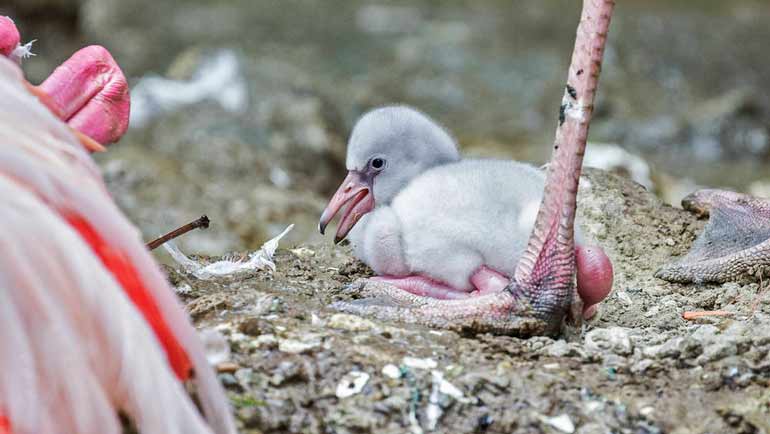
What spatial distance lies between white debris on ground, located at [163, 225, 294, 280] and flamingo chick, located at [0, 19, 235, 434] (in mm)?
817

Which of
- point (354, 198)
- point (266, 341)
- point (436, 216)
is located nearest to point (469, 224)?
point (436, 216)

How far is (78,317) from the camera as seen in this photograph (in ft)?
5.89

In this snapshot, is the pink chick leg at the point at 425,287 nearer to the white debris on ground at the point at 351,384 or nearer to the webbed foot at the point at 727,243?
the white debris on ground at the point at 351,384

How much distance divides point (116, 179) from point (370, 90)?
299 centimetres

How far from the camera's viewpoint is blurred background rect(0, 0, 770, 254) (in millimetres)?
5789

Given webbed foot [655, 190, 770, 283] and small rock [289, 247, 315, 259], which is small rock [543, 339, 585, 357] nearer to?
webbed foot [655, 190, 770, 283]

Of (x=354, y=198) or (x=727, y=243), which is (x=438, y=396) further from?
(x=727, y=243)

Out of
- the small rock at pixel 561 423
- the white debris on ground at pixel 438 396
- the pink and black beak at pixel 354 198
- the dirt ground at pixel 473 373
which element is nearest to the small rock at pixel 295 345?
the dirt ground at pixel 473 373

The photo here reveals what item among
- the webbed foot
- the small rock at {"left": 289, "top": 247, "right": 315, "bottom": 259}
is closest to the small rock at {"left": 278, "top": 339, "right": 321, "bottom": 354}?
the small rock at {"left": 289, "top": 247, "right": 315, "bottom": 259}

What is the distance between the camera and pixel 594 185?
11.5 feet

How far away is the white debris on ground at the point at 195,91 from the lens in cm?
668

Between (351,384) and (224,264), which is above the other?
(224,264)

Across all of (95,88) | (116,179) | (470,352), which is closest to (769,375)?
(470,352)

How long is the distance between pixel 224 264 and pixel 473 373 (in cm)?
83
